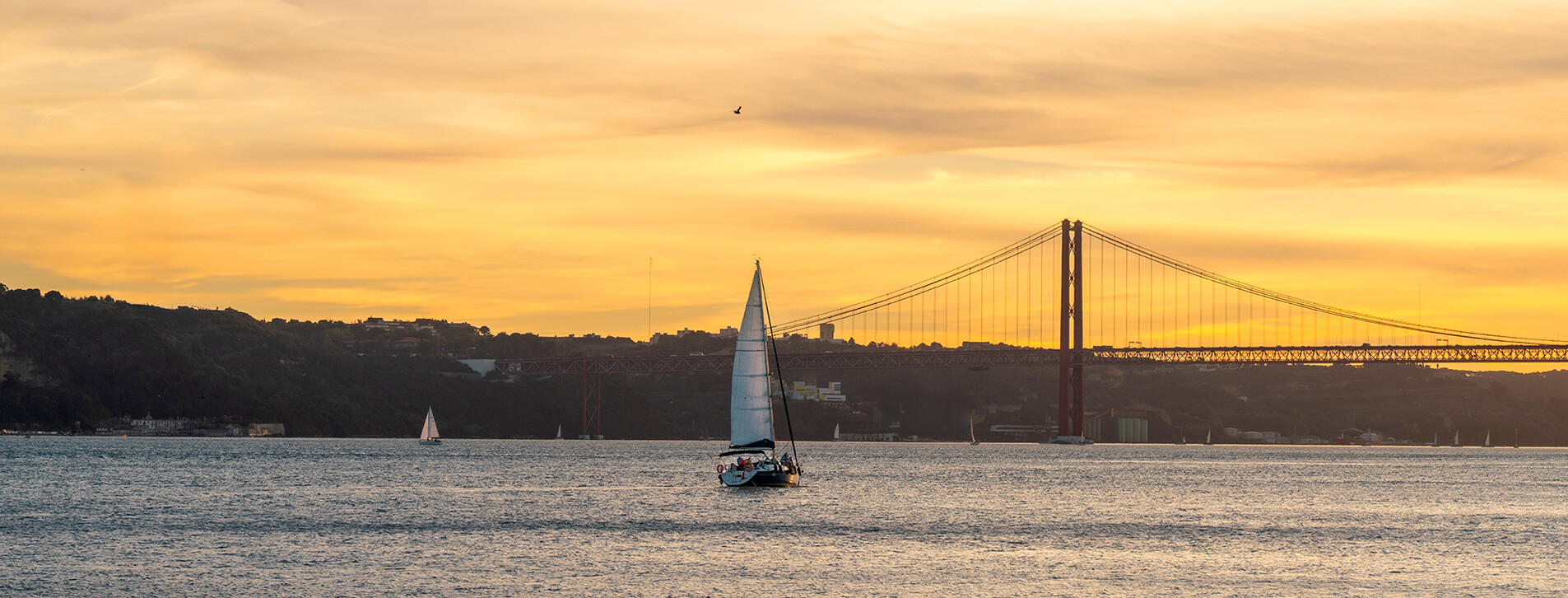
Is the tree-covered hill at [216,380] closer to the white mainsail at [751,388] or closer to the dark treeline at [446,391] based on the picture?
the dark treeline at [446,391]

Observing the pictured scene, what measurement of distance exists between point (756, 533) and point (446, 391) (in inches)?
4986

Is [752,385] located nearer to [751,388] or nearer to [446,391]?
[751,388]

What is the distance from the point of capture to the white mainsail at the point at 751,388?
54812 millimetres

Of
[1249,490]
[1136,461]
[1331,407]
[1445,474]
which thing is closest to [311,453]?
[1136,461]

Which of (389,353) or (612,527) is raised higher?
(389,353)

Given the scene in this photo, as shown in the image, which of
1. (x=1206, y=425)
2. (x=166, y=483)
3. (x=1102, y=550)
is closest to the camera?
(x=1102, y=550)

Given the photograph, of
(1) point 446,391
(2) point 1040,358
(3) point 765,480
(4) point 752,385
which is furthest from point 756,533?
(1) point 446,391

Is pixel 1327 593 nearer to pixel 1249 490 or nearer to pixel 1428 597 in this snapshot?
pixel 1428 597

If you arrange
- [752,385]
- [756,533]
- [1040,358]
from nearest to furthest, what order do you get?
[756,533], [752,385], [1040,358]

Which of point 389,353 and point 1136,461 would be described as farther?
point 389,353

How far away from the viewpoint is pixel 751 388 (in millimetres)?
55281

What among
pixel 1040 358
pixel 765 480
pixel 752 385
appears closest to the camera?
pixel 752 385

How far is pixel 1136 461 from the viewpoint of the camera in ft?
331

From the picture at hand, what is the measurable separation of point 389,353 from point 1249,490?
131m
